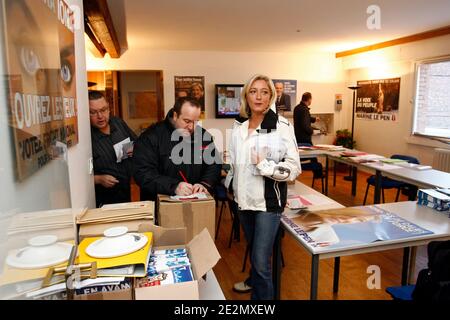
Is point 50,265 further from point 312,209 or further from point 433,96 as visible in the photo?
point 433,96

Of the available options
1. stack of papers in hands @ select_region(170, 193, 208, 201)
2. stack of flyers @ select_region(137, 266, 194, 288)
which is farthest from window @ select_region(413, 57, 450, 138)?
stack of flyers @ select_region(137, 266, 194, 288)

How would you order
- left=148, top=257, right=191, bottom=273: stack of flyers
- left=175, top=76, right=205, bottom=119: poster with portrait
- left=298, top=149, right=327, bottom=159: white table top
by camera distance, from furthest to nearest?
left=175, top=76, right=205, bottom=119: poster with portrait, left=298, top=149, right=327, bottom=159: white table top, left=148, top=257, right=191, bottom=273: stack of flyers

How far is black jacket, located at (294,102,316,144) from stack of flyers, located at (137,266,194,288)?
5161 millimetres

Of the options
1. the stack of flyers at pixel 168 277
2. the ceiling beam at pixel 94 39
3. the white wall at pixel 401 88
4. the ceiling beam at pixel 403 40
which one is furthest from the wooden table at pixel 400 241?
the ceiling beam at pixel 403 40

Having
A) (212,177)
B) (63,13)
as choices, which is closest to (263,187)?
(212,177)

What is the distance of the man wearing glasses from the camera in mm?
2260

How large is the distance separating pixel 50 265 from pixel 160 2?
3.54 metres

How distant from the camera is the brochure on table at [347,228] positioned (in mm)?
1852

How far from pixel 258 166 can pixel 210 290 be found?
808mm

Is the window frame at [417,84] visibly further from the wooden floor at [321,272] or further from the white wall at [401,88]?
the wooden floor at [321,272]

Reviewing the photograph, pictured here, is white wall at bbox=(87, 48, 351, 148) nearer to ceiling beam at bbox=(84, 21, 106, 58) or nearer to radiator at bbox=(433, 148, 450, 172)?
ceiling beam at bbox=(84, 21, 106, 58)

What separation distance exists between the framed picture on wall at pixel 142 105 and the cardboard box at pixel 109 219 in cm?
748

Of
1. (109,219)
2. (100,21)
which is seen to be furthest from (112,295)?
(100,21)

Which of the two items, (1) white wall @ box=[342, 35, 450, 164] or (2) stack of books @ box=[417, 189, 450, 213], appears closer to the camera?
(2) stack of books @ box=[417, 189, 450, 213]
